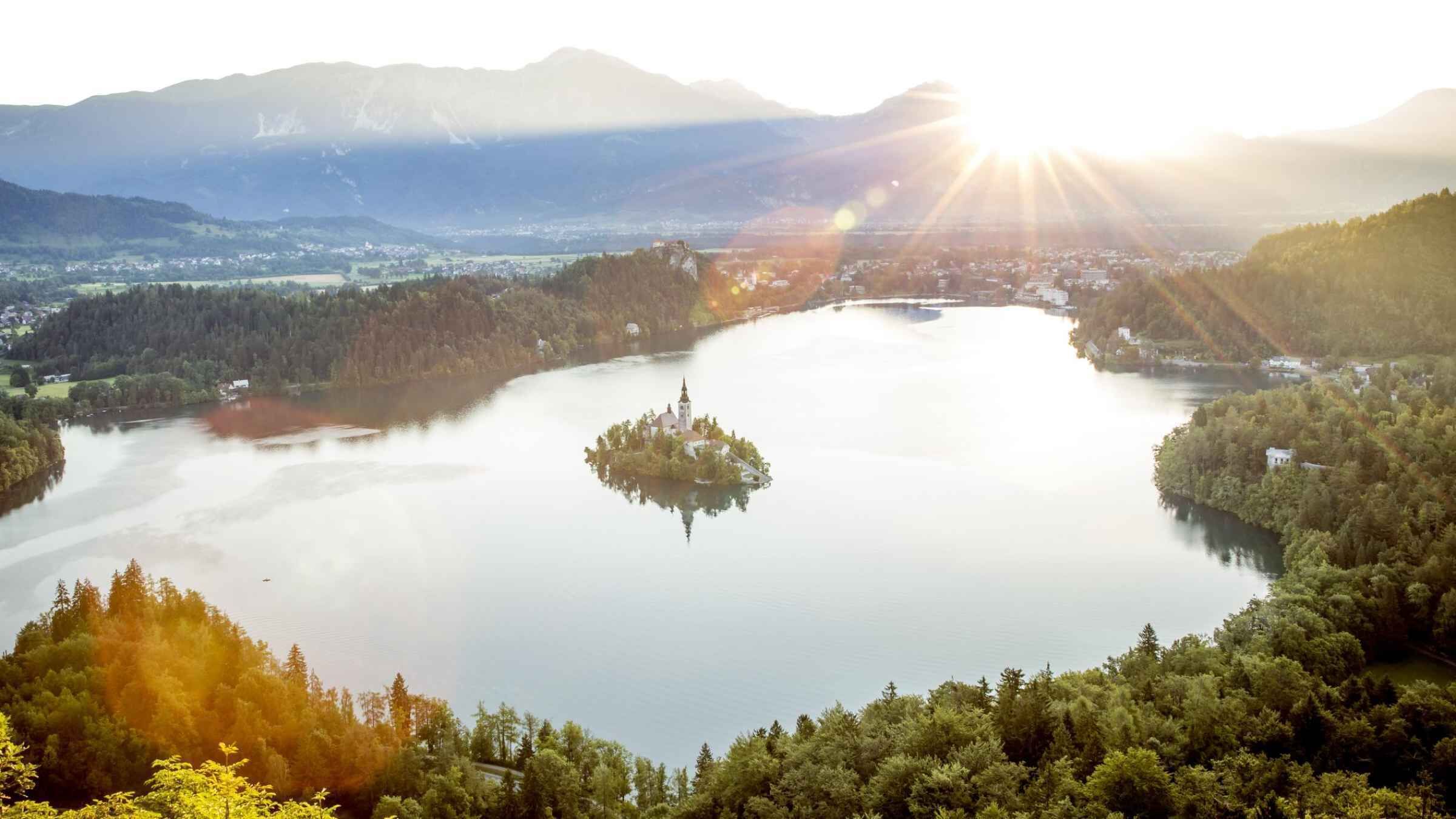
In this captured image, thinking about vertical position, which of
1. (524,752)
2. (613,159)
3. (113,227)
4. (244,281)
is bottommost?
(524,752)

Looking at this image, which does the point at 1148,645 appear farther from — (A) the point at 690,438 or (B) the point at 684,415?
(B) the point at 684,415

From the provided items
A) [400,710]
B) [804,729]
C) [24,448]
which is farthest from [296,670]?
[24,448]

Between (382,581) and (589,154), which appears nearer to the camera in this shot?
(382,581)

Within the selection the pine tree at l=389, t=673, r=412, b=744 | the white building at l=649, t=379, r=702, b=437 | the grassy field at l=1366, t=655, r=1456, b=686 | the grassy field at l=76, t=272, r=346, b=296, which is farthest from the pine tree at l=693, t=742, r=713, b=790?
the grassy field at l=76, t=272, r=346, b=296

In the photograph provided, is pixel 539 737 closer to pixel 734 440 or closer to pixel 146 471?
pixel 734 440

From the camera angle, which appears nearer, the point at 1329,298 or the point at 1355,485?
the point at 1355,485

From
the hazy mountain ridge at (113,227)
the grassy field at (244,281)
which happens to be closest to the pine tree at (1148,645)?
the grassy field at (244,281)

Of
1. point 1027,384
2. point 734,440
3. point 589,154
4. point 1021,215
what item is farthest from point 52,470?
point 589,154

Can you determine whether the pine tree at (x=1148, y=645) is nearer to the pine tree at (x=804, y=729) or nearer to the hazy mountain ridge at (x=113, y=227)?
the pine tree at (x=804, y=729)
